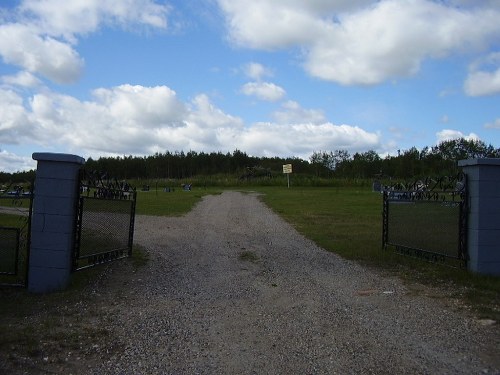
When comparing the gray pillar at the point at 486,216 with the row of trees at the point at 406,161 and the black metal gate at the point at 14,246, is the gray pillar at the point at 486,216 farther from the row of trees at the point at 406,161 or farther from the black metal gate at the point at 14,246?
the row of trees at the point at 406,161

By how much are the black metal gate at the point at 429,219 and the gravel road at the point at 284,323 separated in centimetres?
145

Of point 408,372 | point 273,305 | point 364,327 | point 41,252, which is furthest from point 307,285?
point 41,252

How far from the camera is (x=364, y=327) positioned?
6.05m

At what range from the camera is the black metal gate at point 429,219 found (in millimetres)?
9062

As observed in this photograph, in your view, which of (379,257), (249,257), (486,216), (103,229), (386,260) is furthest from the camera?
(249,257)

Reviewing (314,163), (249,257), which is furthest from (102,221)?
(314,163)

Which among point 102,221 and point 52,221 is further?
point 102,221

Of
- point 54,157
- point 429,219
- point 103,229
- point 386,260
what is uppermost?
point 54,157

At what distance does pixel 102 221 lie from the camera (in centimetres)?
912

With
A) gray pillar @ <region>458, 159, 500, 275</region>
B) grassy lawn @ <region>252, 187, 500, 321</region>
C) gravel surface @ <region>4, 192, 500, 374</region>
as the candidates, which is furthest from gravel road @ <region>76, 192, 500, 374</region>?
gray pillar @ <region>458, 159, 500, 275</region>

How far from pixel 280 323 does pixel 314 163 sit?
3113 inches

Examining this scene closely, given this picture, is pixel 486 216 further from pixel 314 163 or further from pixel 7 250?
pixel 314 163

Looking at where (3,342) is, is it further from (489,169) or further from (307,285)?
(489,169)

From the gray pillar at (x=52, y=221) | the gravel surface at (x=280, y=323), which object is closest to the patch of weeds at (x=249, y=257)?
the gravel surface at (x=280, y=323)
